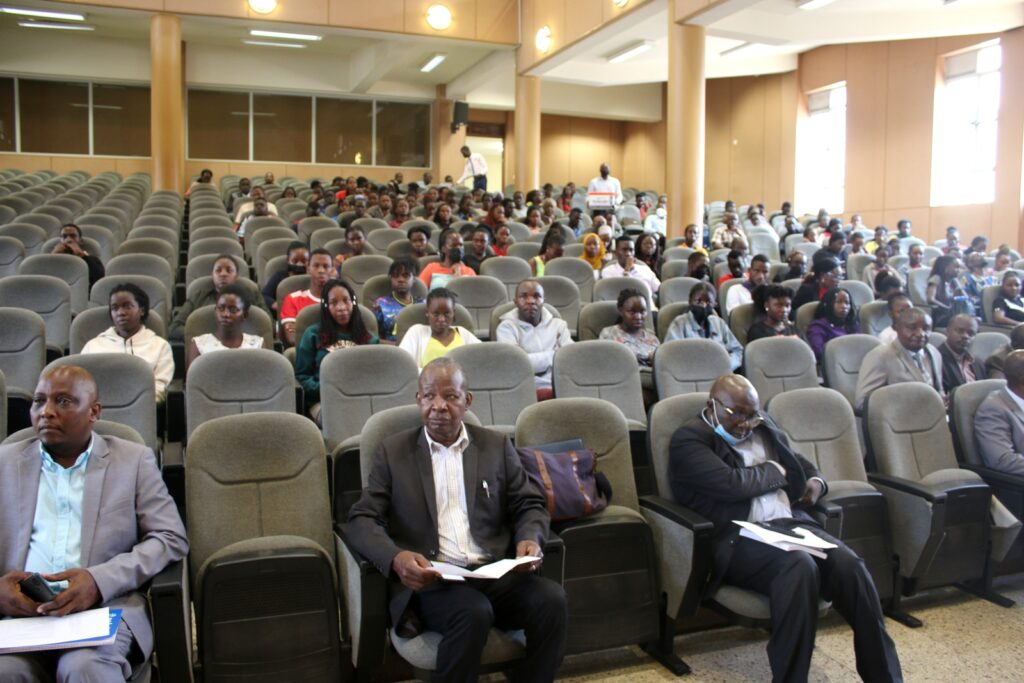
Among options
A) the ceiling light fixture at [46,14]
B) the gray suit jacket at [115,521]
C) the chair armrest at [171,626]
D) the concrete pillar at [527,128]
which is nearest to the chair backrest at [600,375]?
the gray suit jacket at [115,521]

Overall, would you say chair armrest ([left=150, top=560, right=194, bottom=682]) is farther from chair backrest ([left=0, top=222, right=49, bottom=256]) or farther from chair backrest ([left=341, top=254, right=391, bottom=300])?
chair backrest ([left=0, top=222, right=49, bottom=256])

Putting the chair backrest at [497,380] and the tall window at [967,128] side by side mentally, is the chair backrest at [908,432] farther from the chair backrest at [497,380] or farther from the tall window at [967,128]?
the tall window at [967,128]

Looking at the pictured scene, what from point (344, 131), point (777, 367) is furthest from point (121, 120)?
point (777, 367)

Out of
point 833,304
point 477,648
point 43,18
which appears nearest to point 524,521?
point 477,648

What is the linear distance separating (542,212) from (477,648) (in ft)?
28.8

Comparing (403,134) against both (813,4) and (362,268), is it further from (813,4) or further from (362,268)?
(362,268)

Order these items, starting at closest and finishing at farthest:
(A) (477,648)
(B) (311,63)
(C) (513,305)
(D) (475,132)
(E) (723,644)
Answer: (A) (477,648), (E) (723,644), (C) (513,305), (B) (311,63), (D) (475,132)

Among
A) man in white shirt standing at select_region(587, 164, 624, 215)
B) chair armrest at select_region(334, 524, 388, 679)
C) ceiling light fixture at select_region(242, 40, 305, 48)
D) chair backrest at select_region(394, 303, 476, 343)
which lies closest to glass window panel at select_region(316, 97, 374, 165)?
ceiling light fixture at select_region(242, 40, 305, 48)

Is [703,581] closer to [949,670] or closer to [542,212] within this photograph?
[949,670]

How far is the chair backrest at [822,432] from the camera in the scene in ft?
11.1

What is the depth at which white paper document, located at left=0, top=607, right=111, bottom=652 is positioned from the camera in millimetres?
1920

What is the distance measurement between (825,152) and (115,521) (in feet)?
52.2

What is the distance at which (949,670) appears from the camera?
2.80 m

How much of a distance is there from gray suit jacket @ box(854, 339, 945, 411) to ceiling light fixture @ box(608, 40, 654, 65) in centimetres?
973
